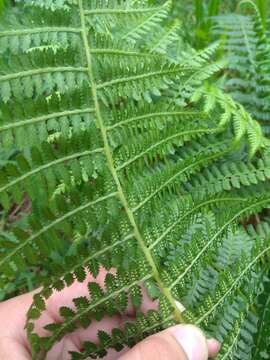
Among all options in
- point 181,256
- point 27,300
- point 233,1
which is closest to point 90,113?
point 181,256

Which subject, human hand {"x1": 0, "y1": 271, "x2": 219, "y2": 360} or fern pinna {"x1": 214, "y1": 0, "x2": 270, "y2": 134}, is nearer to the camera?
human hand {"x1": 0, "y1": 271, "x2": 219, "y2": 360}

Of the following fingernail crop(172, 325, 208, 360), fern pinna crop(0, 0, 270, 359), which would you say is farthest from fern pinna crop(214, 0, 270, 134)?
fingernail crop(172, 325, 208, 360)

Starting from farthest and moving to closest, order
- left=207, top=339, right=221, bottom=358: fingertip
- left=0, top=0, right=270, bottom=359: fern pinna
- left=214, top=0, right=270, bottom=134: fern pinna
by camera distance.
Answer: left=214, top=0, right=270, bottom=134: fern pinna < left=207, top=339, right=221, bottom=358: fingertip < left=0, top=0, right=270, bottom=359: fern pinna

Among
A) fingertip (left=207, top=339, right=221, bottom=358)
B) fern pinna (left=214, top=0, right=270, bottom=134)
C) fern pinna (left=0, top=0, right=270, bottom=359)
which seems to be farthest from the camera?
fern pinna (left=214, top=0, right=270, bottom=134)

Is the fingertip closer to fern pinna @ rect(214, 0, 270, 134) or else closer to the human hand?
the human hand

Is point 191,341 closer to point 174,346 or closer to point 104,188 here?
point 174,346

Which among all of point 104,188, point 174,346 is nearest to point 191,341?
point 174,346

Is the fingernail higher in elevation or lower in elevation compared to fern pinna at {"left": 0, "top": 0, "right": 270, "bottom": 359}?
lower

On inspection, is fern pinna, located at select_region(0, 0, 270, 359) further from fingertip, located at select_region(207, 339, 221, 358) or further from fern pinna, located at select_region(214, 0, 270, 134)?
fern pinna, located at select_region(214, 0, 270, 134)
